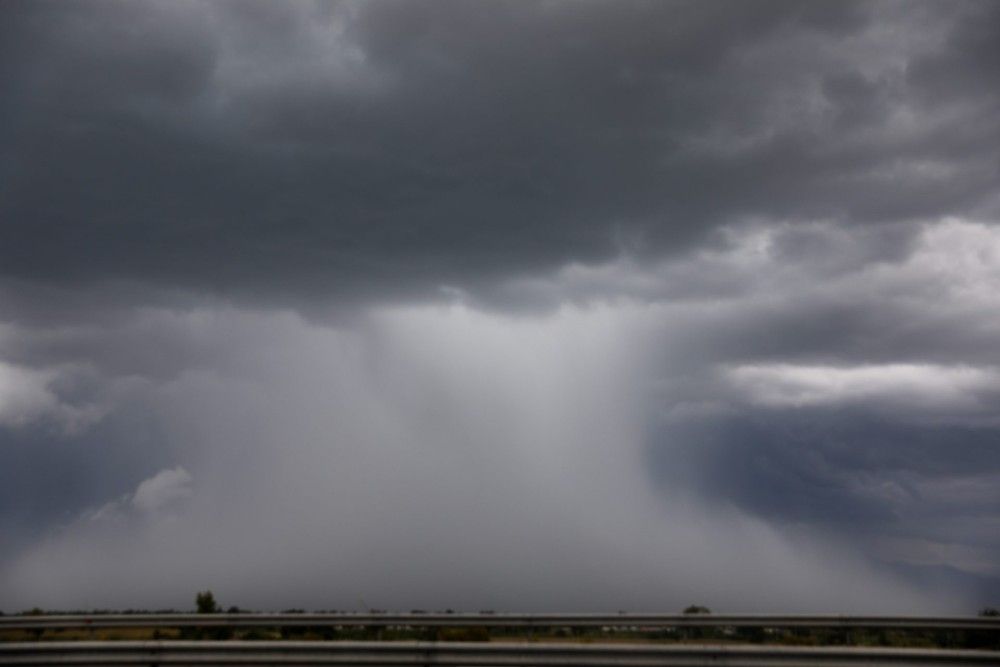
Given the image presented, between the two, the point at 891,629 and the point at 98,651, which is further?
the point at 891,629

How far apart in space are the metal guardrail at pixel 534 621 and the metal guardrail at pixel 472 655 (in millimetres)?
10487

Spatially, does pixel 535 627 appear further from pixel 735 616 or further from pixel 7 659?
pixel 7 659

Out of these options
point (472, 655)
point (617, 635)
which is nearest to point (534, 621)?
point (617, 635)

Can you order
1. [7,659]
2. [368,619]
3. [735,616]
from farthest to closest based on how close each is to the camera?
[368,619] < [735,616] < [7,659]

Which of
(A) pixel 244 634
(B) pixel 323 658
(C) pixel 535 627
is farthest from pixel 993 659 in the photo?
(A) pixel 244 634

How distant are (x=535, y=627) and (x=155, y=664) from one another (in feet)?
52.2

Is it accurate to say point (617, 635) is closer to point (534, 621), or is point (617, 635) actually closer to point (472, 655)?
point (534, 621)

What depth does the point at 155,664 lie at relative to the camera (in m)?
19.0

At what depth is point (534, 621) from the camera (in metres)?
30.9

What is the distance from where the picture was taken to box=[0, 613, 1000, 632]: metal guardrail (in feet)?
98.8

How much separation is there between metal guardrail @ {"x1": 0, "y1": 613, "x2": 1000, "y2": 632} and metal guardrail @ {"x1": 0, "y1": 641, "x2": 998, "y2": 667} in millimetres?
10487

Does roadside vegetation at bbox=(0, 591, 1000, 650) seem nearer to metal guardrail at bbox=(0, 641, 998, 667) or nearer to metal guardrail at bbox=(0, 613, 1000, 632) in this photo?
metal guardrail at bbox=(0, 613, 1000, 632)

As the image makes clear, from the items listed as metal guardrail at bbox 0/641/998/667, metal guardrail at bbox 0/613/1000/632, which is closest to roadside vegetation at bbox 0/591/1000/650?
metal guardrail at bbox 0/613/1000/632

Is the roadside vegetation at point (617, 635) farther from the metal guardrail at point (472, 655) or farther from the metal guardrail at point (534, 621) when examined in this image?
the metal guardrail at point (472, 655)
